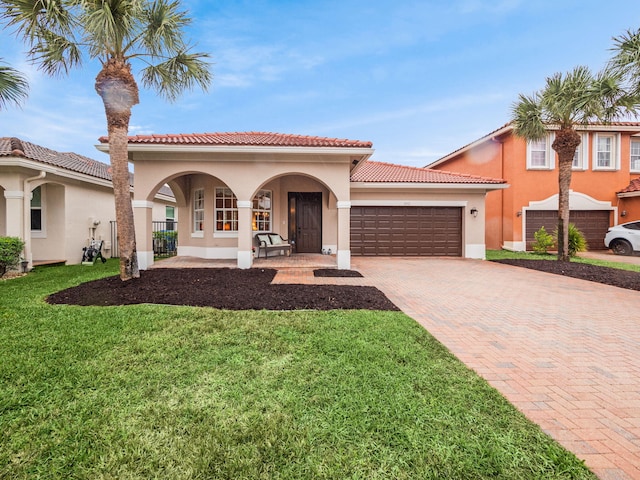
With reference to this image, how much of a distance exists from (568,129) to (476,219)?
4652 mm

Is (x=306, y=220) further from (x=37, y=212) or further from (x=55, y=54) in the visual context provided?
(x=37, y=212)

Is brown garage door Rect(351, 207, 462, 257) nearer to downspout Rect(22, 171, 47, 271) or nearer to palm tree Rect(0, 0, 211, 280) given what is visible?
palm tree Rect(0, 0, 211, 280)

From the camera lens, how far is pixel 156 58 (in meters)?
7.69

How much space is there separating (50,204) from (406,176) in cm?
1447

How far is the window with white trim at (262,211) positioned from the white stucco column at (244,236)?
2.32 metres

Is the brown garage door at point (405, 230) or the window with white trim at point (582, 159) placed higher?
the window with white trim at point (582, 159)

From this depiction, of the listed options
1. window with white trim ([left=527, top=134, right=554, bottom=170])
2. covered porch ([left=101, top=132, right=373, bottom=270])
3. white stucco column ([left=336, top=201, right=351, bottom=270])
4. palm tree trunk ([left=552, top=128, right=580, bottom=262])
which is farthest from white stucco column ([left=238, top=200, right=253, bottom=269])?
window with white trim ([left=527, top=134, right=554, bottom=170])

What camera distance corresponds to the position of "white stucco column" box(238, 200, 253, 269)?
983 cm

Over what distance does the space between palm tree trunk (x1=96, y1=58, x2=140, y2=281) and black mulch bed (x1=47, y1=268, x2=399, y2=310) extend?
31.1 inches

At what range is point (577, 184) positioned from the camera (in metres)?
16.5

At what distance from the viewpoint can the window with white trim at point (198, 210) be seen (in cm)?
1207

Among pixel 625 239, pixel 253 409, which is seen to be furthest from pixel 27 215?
pixel 625 239

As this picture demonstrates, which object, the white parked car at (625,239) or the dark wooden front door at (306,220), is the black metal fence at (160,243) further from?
the white parked car at (625,239)

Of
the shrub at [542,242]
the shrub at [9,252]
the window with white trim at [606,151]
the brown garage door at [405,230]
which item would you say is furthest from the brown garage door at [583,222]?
the shrub at [9,252]
